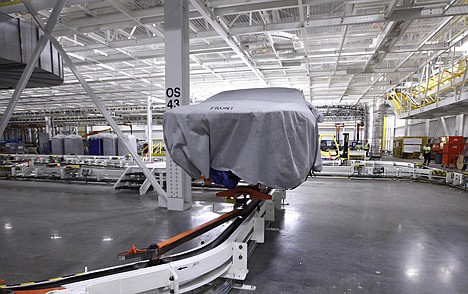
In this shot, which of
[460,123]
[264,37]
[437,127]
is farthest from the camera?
[437,127]

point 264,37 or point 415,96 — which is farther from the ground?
point 264,37

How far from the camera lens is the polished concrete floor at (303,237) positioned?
10.2ft

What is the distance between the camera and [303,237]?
4371 millimetres

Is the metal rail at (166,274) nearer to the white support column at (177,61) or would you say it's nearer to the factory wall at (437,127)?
the white support column at (177,61)

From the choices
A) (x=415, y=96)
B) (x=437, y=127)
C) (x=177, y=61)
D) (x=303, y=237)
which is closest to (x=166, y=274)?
(x=303, y=237)

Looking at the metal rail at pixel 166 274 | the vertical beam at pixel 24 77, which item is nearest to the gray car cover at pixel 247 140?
the metal rail at pixel 166 274

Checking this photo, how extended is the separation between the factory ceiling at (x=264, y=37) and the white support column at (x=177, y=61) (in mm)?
512

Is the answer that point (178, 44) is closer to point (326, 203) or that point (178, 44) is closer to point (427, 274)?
point (326, 203)

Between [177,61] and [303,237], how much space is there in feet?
14.7

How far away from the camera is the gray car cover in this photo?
2572mm

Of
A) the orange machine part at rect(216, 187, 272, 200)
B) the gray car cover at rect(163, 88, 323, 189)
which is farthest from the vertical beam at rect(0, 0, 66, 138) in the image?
the orange machine part at rect(216, 187, 272, 200)

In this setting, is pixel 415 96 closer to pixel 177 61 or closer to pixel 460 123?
pixel 460 123

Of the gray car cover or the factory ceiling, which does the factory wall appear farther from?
the gray car cover

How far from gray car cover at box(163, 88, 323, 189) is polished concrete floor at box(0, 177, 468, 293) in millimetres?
1393
